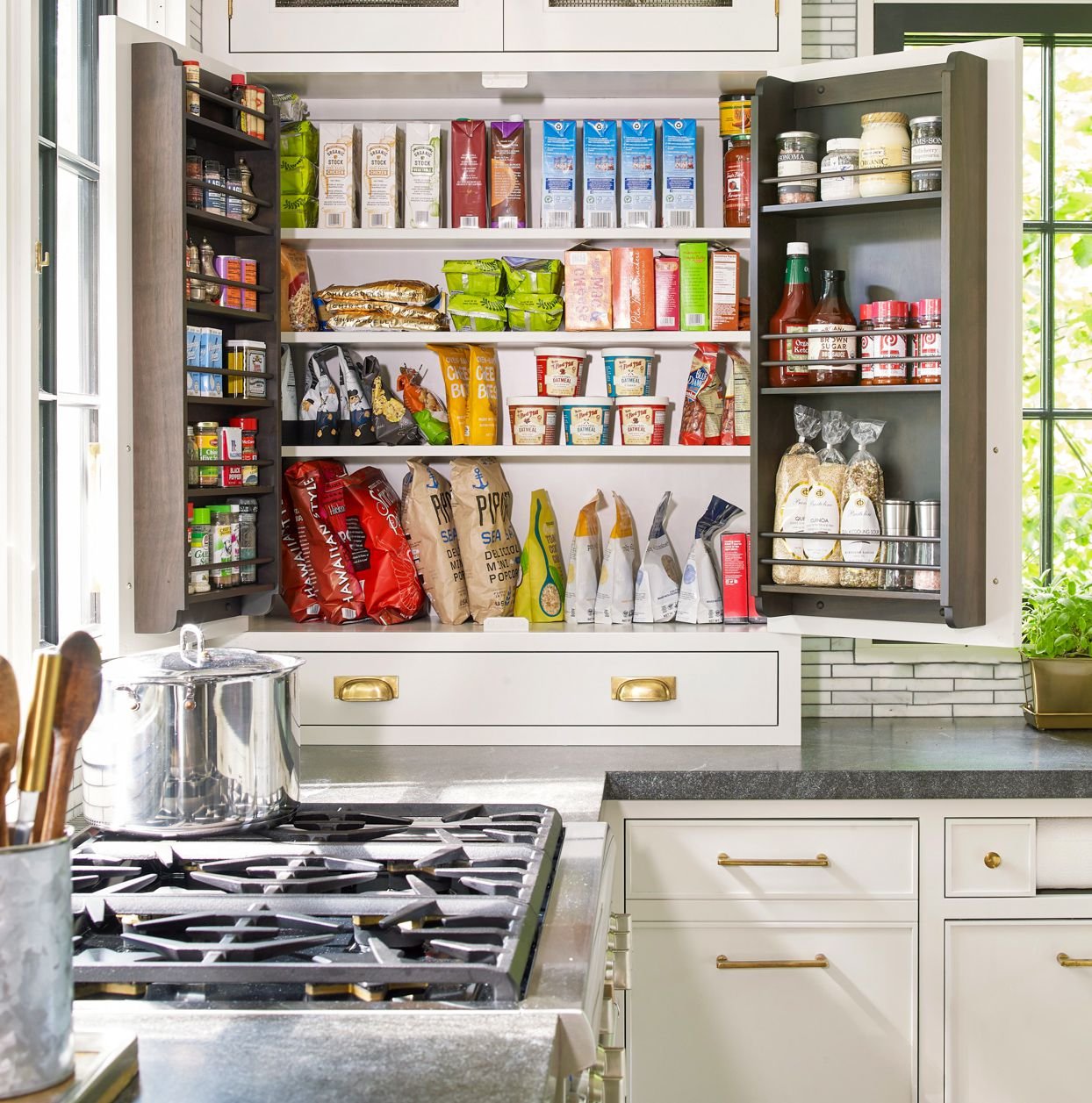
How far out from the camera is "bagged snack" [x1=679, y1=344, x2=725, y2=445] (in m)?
2.79

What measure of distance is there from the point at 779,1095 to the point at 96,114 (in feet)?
7.41

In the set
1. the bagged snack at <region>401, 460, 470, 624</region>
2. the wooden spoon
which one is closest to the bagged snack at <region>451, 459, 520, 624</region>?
the bagged snack at <region>401, 460, 470, 624</region>

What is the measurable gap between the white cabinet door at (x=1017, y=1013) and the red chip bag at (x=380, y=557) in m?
1.30

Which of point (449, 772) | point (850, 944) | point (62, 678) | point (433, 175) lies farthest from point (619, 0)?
point (62, 678)

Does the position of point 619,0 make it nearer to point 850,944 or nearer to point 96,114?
point 96,114

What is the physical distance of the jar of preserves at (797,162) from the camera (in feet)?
8.21

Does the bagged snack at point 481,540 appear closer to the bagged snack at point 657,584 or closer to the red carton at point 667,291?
the bagged snack at point 657,584

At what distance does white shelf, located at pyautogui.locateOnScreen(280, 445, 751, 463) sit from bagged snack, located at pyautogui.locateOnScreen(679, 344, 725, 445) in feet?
0.21

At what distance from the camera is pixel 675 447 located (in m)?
2.71

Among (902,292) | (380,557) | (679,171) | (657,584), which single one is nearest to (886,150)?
(902,292)

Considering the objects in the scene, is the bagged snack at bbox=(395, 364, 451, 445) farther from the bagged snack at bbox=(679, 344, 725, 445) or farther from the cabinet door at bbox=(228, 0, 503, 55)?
the cabinet door at bbox=(228, 0, 503, 55)

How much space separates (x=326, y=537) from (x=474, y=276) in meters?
0.65

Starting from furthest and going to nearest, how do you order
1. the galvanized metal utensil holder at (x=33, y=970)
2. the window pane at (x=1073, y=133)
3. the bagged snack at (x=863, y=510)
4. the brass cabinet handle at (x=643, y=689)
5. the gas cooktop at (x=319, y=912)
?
the window pane at (x=1073, y=133) → the brass cabinet handle at (x=643, y=689) → the bagged snack at (x=863, y=510) → the gas cooktop at (x=319, y=912) → the galvanized metal utensil holder at (x=33, y=970)

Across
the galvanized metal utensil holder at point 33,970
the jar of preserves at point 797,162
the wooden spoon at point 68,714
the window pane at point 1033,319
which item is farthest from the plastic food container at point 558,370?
the galvanized metal utensil holder at point 33,970
